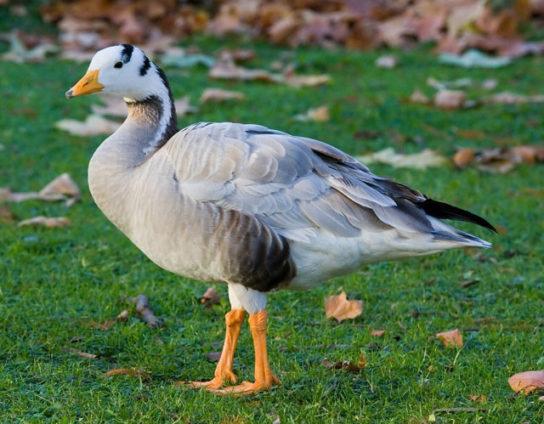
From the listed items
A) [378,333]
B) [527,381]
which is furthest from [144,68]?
[527,381]

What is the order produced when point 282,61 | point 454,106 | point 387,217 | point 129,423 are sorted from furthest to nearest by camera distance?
point 282,61 < point 454,106 < point 387,217 < point 129,423

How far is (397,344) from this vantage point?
5.91 m

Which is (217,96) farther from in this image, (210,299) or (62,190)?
(210,299)

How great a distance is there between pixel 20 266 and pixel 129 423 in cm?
255

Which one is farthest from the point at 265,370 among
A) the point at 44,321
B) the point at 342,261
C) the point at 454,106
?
the point at 454,106

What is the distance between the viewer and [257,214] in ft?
16.9

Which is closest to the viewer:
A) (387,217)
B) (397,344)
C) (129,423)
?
(129,423)

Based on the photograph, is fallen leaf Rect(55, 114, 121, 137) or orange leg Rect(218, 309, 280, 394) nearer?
orange leg Rect(218, 309, 280, 394)

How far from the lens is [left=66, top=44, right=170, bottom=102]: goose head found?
18.6 feet

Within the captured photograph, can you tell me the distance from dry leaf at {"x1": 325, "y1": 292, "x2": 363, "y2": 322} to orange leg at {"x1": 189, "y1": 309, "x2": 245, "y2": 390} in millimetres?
946

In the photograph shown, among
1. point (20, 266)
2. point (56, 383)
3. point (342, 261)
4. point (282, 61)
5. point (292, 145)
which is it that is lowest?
point (282, 61)

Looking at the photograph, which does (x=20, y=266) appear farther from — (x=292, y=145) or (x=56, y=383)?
(x=292, y=145)

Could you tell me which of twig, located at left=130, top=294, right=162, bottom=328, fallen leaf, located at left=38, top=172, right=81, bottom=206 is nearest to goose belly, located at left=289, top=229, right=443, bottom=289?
twig, located at left=130, top=294, right=162, bottom=328

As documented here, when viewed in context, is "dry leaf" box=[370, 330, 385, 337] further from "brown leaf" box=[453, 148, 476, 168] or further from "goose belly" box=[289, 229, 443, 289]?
"brown leaf" box=[453, 148, 476, 168]
